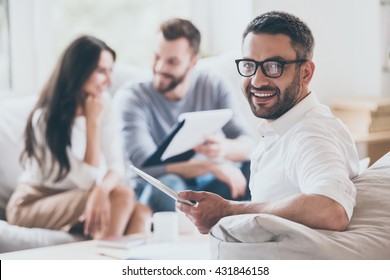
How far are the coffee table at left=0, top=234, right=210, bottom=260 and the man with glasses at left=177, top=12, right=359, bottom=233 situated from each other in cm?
38

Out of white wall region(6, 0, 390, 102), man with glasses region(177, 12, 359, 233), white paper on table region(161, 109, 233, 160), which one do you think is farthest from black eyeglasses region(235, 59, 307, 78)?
white paper on table region(161, 109, 233, 160)

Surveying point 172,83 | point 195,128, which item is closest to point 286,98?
point 195,128

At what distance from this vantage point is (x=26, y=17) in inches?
90.0

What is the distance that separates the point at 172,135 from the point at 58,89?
15.8 inches

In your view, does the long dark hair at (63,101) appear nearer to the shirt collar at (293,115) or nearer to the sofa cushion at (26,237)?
the sofa cushion at (26,237)

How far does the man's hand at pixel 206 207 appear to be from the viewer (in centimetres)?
121

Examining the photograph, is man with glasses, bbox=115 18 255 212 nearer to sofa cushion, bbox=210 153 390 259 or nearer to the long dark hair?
the long dark hair

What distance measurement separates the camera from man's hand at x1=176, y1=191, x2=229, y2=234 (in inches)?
47.7

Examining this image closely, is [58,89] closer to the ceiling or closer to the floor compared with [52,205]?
closer to the ceiling

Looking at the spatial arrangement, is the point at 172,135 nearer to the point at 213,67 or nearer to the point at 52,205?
the point at 213,67

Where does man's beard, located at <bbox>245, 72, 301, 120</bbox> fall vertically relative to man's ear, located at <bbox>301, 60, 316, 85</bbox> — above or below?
below

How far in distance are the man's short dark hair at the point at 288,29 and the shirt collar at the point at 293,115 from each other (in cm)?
8
